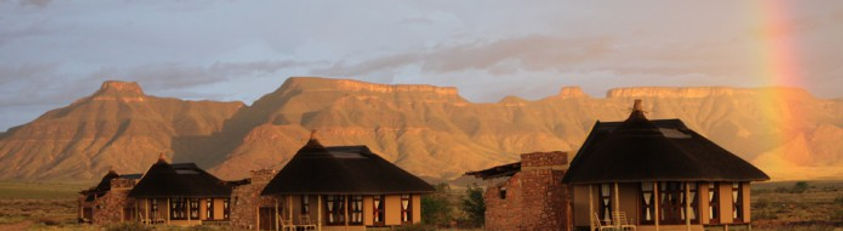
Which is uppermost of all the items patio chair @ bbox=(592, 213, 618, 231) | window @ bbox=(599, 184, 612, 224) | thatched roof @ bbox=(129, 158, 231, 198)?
thatched roof @ bbox=(129, 158, 231, 198)

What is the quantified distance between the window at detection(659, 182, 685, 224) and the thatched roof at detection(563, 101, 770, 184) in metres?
0.87

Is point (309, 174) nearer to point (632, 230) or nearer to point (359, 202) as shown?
point (359, 202)

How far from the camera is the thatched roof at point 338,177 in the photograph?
142 feet

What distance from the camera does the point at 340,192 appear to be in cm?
4272

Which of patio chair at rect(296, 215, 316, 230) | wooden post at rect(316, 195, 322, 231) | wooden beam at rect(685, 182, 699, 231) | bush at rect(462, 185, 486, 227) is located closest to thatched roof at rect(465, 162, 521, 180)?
wooden post at rect(316, 195, 322, 231)

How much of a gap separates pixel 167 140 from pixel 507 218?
548 feet

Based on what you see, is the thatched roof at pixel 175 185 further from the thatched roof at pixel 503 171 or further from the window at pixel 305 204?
the thatched roof at pixel 503 171

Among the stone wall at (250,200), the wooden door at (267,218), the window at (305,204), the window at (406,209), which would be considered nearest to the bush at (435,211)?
the window at (406,209)

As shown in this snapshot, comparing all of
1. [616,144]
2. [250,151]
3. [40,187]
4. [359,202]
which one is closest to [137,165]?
[250,151]

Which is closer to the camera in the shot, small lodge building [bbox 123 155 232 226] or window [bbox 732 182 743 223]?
window [bbox 732 182 743 223]

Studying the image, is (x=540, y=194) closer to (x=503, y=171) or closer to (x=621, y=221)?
(x=503, y=171)

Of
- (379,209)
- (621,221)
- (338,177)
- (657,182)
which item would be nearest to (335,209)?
(338,177)

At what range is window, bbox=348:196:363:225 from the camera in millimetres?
44250

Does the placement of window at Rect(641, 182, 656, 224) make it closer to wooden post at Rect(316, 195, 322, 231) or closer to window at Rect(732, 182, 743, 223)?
window at Rect(732, 182, 743, 223)
